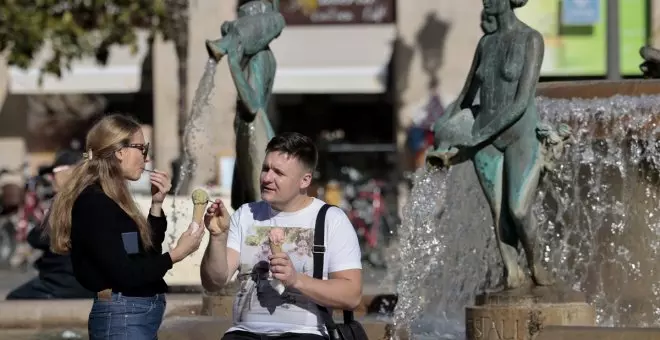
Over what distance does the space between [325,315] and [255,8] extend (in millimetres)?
4775

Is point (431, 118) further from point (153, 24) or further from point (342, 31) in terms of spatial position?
point (153, 24)

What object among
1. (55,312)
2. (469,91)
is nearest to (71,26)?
(55,312)

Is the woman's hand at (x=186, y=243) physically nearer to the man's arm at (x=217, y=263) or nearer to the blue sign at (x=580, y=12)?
the man's arm at (x=217, y=263)

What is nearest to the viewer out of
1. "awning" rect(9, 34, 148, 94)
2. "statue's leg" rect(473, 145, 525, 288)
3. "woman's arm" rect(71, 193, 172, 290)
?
"woman's arm" rect(71, 193, 172, 290)

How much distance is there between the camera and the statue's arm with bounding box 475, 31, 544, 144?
26.6ft

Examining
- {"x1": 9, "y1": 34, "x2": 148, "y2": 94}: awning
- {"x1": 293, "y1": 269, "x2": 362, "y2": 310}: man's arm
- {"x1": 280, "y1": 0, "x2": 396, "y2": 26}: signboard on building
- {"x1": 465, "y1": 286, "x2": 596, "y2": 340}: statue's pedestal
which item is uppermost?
{"x1": 280, "y1": 0, "x2": 396, "y2": 26}: signboard on building

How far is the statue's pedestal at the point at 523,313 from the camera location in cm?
798

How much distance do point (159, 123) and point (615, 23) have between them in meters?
9.88

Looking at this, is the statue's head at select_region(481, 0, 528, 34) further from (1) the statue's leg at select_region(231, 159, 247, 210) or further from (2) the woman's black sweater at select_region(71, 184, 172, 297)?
(2) the woman's black sweater at select_region(71, 184, 172, 297)

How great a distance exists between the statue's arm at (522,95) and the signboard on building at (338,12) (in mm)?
17419

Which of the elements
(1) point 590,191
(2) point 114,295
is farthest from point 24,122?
(2) point 114,295

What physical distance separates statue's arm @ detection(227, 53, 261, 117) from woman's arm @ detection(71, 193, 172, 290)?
163 inches

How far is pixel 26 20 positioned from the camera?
20.7 meters

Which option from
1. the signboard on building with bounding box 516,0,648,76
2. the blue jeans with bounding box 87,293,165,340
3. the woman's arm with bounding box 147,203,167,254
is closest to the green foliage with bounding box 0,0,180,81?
the signboard on building with bounding box 516,0,648,76
